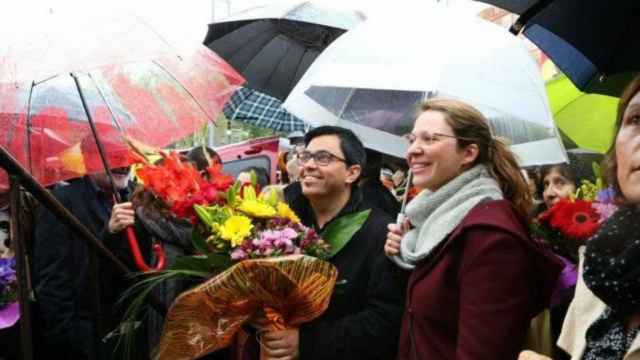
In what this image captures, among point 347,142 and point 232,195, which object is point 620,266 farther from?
point 347,142

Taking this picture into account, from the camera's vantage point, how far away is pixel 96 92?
2.87 metres

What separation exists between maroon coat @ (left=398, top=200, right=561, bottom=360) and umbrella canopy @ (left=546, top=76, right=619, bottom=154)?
102 inches

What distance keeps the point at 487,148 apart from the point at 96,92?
5.45 feet

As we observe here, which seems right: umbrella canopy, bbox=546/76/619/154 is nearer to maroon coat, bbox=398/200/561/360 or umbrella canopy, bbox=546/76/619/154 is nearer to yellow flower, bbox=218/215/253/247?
maroon coat, bbox=398/200/561/360

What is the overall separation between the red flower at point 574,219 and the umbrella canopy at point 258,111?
156 inches

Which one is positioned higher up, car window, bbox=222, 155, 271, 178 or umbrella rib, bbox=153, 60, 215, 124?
umbrella rib, bbox=153, 60, 215, 124

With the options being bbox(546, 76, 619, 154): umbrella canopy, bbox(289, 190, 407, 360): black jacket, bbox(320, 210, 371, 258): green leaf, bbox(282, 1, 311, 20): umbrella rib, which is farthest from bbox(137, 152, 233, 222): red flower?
bbox(546, 76, 619, 154): umbrella canopy

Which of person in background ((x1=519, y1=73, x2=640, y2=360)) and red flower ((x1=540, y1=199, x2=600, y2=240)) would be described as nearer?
person in background ((x1=519, y1=73, x2=640, y2=360))

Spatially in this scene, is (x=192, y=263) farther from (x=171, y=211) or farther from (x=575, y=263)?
(x=575, y=263)

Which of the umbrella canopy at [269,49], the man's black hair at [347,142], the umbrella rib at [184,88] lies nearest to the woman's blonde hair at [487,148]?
the man's black hair at [347,142]

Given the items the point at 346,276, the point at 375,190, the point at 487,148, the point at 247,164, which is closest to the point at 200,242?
the point at 346,276

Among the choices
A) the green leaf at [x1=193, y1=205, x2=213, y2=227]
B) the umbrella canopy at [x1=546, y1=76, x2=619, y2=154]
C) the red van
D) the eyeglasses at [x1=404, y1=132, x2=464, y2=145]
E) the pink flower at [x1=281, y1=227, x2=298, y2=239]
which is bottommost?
the red van

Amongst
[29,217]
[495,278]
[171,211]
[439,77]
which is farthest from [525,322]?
[29,217]

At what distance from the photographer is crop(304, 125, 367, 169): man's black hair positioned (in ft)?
10.1
